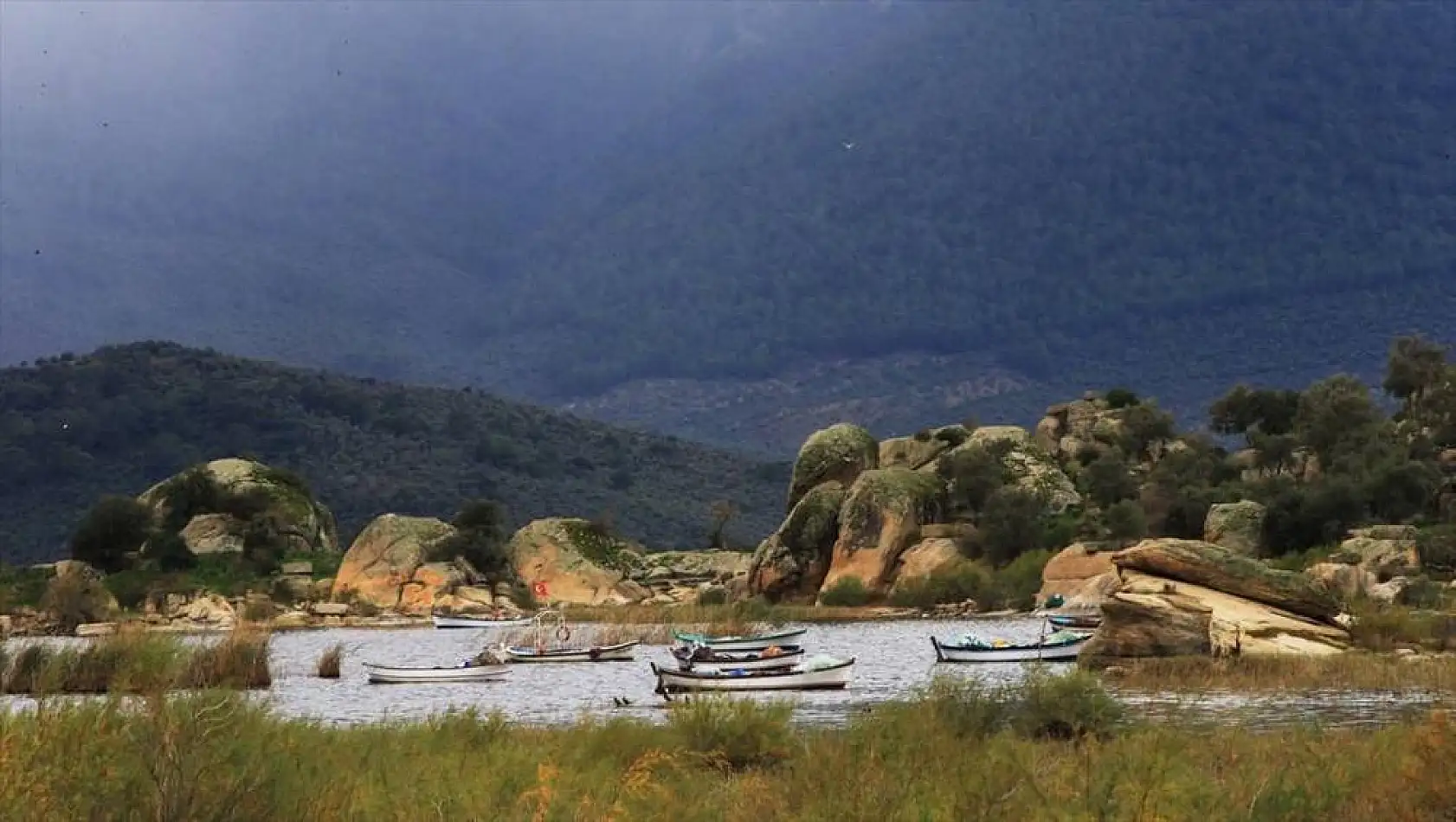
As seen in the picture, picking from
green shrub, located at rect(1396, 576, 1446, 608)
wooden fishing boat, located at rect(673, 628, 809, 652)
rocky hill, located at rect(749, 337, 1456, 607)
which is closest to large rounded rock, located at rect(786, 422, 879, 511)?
rocky hill, located at rect(749, 337, 1456, 607)

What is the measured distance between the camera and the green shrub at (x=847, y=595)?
84.6 meters

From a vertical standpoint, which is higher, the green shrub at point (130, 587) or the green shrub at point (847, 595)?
the green shrub at point (130, 587)

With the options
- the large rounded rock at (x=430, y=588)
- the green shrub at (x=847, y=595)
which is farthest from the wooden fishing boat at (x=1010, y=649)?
the large rounded rock at (x=430, y=588)

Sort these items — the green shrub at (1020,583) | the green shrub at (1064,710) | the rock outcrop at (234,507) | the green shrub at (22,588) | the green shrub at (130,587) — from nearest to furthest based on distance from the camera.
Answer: the green shrub at (1064,710) < the green shrub at (1020,583) < the green shrub at (22,588) < the green shrub at (130,587) < the rock outcrop at (234,507)

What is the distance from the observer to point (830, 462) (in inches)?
3816

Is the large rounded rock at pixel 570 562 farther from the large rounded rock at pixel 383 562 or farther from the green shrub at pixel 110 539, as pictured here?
the green shrub at pixel 110 539

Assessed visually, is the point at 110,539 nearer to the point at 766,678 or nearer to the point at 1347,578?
the point at 1347,578

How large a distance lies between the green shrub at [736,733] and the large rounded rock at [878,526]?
63.1m

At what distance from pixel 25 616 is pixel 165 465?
226 feet

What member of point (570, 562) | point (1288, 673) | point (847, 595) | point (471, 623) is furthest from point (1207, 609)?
point (570, 562)

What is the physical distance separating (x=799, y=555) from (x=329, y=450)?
83.5m

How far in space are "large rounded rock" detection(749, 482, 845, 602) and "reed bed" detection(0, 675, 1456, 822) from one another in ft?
218

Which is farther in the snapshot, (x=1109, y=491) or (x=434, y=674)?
(x=1109, y=491)

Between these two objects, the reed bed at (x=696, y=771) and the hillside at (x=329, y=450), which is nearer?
the reed bed at (x=696, y=771)
